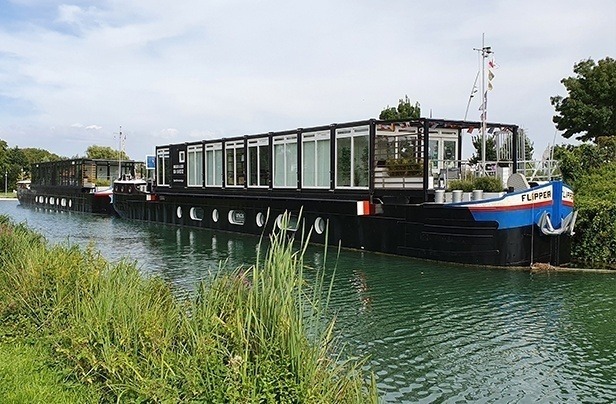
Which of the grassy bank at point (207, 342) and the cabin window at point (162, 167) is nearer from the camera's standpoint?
the grassy bank at point (207, 342)

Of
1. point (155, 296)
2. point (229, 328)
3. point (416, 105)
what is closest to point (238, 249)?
point (155, 296)

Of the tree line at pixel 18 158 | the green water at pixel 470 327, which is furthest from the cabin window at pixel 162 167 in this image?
the tree line at pixel 18 158

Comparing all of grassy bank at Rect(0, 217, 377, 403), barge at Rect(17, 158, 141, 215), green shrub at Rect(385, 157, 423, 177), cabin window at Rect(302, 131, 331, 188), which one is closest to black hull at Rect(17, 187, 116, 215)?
barge at Rect(17, 158, 141, 215)

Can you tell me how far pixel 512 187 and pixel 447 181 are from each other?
255 centimetres

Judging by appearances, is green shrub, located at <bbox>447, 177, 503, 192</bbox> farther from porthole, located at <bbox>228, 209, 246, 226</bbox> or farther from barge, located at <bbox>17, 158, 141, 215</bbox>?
barge, located at <bbox>17, 158, 141, 215</bbox>

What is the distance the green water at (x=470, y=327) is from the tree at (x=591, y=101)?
20889 millimetres

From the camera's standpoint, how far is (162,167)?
33438 millimetres

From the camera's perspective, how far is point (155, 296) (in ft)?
23.0

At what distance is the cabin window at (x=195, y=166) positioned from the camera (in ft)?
97.9

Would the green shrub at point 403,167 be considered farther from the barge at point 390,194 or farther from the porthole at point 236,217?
the porthole at point 236,217

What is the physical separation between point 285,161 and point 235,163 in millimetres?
3957

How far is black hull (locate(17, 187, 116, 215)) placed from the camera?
139 ft

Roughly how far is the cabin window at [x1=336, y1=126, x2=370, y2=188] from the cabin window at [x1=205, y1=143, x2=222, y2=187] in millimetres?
8825

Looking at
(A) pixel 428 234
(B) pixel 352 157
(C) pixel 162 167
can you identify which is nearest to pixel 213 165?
(C) pixel 162 167
